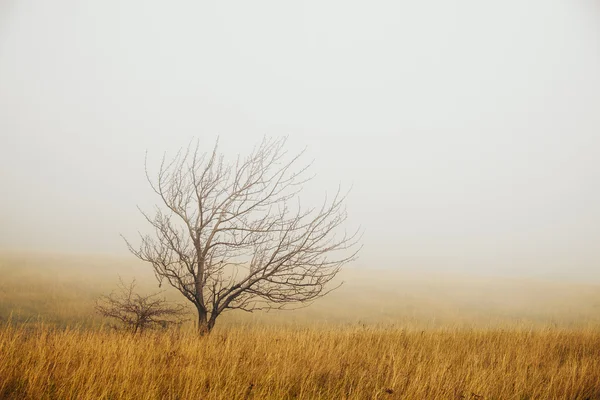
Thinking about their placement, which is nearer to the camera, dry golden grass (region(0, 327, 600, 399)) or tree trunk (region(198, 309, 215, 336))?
dry golden grass (region(0, 327, 600, 399))

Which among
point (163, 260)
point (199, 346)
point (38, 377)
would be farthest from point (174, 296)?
point (38, 377)

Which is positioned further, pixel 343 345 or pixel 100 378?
pixel 343 345

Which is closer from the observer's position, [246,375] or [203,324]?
[246,375]

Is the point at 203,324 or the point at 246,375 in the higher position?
the point at 246,375

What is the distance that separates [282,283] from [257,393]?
389 cm

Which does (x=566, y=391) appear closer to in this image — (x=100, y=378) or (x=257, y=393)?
(x=257, y=393)

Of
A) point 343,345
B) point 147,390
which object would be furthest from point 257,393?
point 343,345

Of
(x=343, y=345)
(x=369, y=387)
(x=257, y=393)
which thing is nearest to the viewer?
(x=257, y=393)

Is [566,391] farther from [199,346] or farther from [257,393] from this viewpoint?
[199,346]

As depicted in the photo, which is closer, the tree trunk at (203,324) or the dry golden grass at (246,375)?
the dry golden grass at (246,375)

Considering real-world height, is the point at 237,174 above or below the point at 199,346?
above

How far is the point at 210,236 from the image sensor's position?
8.20 m

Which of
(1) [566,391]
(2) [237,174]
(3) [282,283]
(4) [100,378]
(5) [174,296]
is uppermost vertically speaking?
(2) [237,174]

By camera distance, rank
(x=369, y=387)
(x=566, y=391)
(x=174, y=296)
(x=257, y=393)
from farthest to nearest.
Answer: (x=174, y=296), (x=566, y=391), (x=369, y=387), (x=257, y=393)
